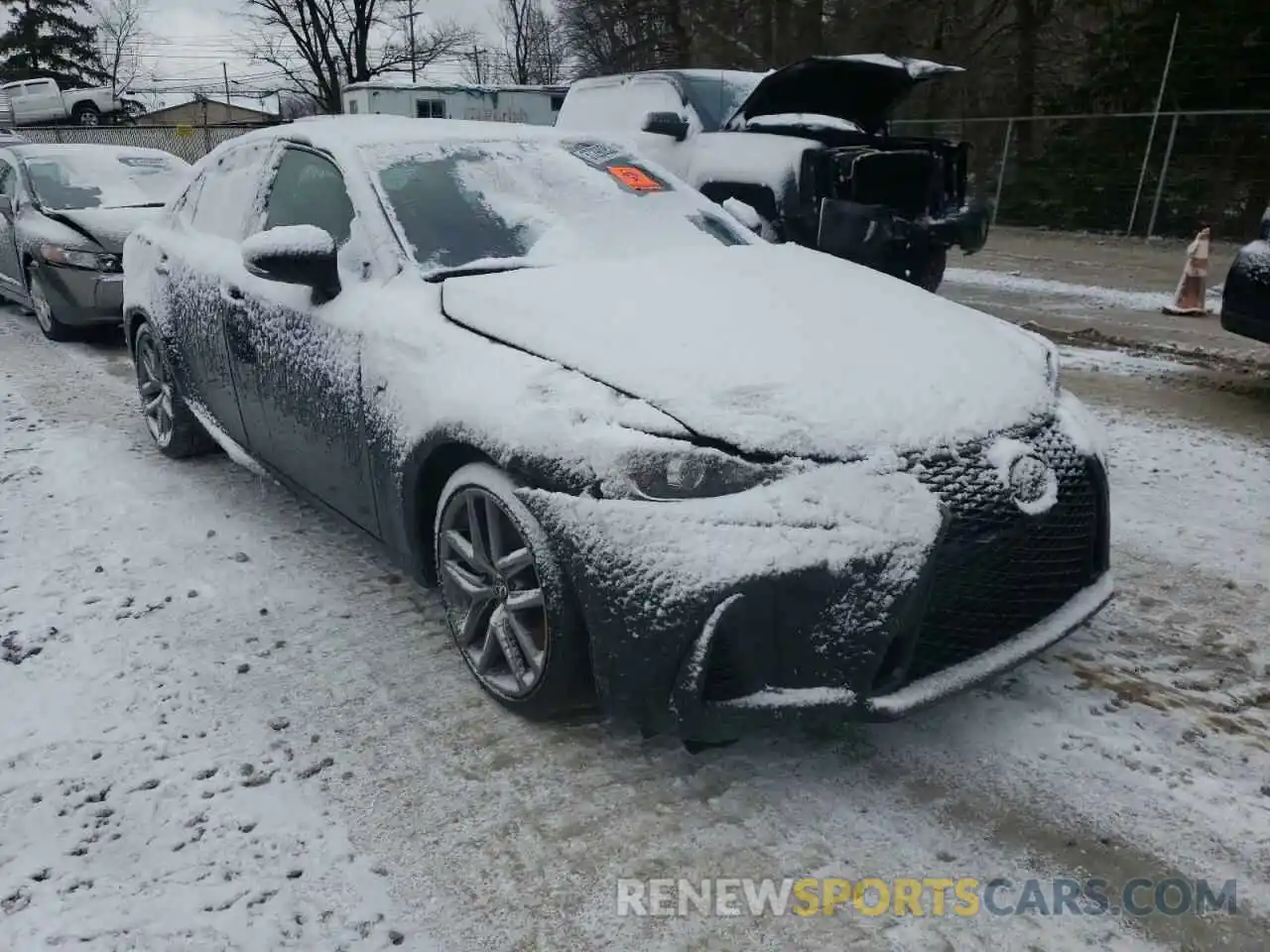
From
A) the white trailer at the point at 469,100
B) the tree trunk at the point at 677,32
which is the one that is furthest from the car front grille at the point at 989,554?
the tree trunk at the point at 677,32

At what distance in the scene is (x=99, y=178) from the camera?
27.1 feet

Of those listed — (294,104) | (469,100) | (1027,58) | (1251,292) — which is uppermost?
(1027,58)

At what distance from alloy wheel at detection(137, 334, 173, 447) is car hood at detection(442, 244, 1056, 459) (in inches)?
98.3

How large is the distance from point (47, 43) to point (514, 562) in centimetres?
5754

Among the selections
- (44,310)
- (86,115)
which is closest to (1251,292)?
(44,310)

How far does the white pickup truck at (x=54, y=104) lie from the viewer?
1130 inches

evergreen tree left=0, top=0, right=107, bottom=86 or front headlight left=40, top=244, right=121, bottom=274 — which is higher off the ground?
evergreen tree left=0, top=0, right=107, bottom=86

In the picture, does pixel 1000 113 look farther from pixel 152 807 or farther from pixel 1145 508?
pixel 152 807

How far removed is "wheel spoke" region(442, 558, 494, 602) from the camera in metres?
2.68

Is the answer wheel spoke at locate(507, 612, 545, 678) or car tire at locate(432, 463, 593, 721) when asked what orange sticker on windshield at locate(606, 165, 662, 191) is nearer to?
car tire at locate(432, 463, 593, 721)

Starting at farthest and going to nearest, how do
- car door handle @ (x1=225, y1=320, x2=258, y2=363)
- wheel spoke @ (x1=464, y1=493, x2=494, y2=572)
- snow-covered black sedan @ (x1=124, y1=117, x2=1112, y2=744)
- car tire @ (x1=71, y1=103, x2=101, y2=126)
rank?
car tire @ (x1=71, y1=103, x2=101, y2=126), car door handle @ (x1=225, y1=320, x2=258, y2=363), wheel spoke @ (x1=464, y1=493, x2=494, y2=572), snow-covered black sedan @ (x1=124, y1=117, x2=1112, y2=744)

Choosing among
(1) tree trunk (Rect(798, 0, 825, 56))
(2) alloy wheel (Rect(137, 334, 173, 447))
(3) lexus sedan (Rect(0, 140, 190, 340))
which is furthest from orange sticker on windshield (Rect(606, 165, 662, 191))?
(1) tree trunk (Rect(798, 0, 825, 56))

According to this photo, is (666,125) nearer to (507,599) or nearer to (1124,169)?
(507,599)

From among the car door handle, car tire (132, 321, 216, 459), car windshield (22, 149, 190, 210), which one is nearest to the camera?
the car door handle
